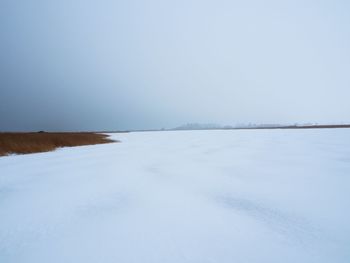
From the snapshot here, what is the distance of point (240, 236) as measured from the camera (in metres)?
2.76

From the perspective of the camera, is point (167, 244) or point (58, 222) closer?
point (167, 244)

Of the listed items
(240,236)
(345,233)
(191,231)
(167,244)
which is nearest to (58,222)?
(167,244)

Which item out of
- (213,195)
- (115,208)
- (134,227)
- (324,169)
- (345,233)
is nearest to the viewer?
(345,233)

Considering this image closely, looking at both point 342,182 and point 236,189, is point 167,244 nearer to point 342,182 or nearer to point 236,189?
point 236,189

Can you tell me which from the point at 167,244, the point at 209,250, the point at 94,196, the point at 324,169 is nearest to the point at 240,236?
the point at 209,250

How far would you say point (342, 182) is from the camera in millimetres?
4980

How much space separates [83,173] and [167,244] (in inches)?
196

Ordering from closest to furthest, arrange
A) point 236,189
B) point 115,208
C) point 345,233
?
point 345,233, point 115,208, point 236,189

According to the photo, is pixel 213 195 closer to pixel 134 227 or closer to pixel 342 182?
pixel 134 227

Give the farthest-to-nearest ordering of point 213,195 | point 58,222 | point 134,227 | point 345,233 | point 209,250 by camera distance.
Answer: point 213,195 → point 58,222 → point 134,227 → point 345,233 → point 209,250

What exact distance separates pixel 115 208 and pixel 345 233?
327 centimetres

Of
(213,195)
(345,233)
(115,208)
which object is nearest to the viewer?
(345,233)

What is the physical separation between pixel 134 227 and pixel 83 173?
4.32 metres

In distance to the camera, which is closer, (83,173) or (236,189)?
(236,189)
